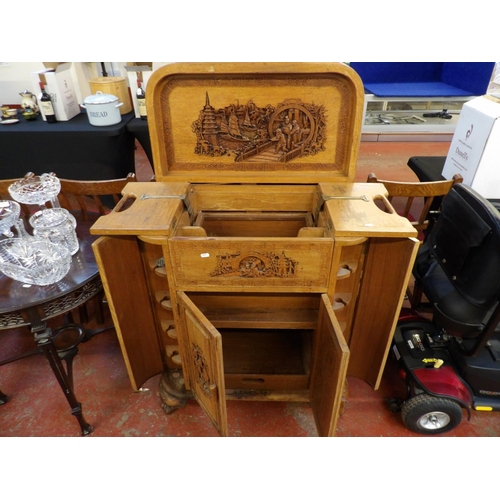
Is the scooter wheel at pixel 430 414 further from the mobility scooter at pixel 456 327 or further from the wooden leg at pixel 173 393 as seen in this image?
the wooden leg at pixel 173 393

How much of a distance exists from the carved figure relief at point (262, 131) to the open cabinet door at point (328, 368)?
60cm

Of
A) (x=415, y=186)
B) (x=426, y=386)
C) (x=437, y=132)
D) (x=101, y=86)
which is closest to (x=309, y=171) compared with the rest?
(x=415, y=186)

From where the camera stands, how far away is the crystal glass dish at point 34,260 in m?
1.35

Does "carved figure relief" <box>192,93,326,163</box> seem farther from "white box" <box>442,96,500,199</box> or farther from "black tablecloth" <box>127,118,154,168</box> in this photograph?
"black tablecloth" <box>127,118,154,168</box>

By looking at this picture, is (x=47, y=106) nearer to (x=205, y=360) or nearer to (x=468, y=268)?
(x=205, y=360)

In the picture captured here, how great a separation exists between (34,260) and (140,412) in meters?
0.82

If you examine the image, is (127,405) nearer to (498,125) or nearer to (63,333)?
(63,333)

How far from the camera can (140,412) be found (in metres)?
1.67

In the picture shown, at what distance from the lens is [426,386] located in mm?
1495

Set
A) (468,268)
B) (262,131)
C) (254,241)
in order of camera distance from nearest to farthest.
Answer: (254,241) → (468,268) → (262,131)

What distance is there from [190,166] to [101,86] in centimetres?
191

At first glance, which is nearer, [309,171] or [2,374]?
[309,171]

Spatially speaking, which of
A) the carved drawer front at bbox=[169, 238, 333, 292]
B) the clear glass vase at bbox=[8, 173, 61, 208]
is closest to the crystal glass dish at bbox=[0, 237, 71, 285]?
the clear glass vase at bbox=[8, 173, 61, 208]

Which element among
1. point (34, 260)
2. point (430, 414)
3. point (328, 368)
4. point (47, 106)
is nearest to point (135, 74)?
point (47, 106)
